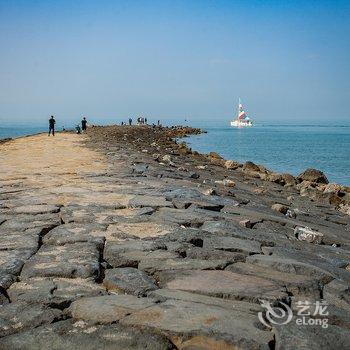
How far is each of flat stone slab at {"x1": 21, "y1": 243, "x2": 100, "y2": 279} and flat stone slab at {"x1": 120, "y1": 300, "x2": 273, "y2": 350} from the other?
794mm

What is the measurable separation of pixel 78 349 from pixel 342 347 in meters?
1.28

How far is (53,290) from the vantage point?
2.57 m

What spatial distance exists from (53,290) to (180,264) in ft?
3.17

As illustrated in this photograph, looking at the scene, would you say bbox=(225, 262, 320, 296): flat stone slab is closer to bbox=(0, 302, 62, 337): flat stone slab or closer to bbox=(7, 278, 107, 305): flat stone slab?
bbox=(7, 278, 107, 305): flat stone slab

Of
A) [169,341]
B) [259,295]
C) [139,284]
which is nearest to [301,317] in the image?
[259,295]

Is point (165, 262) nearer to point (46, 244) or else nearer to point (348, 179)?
point (46, 244)

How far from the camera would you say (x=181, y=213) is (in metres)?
4.91

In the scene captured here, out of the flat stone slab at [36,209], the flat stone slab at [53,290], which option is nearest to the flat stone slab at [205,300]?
the flat stone slab at [53,290]

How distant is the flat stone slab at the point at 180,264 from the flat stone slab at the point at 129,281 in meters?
0.10

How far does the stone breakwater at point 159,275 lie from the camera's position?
2.04m

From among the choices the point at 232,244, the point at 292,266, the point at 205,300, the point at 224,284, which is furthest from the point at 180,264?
the point at 292,266
